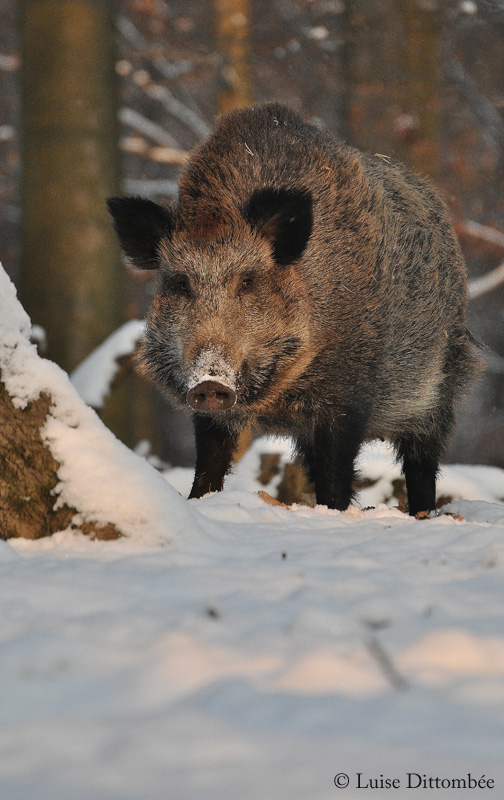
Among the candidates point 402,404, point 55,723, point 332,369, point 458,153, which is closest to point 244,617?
point 55,723

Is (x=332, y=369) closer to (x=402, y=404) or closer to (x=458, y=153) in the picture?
(x=402, y=404)

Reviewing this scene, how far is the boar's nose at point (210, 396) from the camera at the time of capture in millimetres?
4363

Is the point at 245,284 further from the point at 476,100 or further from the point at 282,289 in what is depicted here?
the point at 476,100

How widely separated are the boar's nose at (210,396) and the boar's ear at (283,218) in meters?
0.96

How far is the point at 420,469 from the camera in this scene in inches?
252

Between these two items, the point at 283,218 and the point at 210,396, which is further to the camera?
the point at 283,218

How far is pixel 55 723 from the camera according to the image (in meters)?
1.68

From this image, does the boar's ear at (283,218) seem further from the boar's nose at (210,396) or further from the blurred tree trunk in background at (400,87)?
the blurred tree trunk in background at (400,87)

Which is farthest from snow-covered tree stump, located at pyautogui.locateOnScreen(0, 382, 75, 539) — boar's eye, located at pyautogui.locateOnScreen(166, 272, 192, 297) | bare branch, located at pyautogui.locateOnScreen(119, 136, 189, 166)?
bare branch, located at pyautogui.locateOnScreen(119, 136, 189, 166)

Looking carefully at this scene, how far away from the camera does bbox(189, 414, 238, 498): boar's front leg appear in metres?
5.30

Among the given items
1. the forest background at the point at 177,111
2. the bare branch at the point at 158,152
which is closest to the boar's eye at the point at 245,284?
the forest background at the point at 177,111

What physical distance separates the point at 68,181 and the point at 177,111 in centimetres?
812

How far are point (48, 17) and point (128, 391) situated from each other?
349cm
